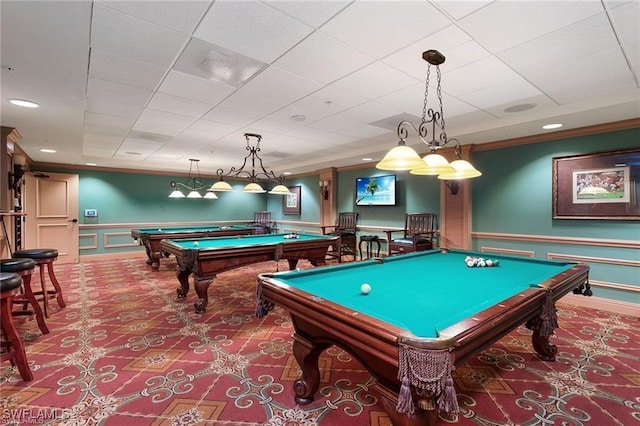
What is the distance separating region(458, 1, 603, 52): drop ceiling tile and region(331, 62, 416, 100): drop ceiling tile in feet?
2.30

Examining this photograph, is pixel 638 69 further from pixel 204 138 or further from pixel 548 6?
pixel 204 138

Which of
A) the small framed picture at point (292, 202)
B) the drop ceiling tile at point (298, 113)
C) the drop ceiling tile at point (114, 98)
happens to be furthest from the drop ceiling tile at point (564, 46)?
the small framed picture at point (292, 202)

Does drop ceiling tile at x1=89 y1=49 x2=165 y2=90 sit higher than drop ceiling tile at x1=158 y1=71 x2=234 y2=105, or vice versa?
drop ceiling tile at x1=158 y1=71 x2=234 y2=105

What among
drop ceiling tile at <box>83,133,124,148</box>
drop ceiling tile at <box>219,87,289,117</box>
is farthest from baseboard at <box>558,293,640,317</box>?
drop ceiling tile at <box>83,133,124,148</box>

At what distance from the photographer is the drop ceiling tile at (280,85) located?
2619 millimetres

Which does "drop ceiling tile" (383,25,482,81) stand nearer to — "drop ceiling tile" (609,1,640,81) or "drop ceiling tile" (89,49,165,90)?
"drop ceiling tile" (609,1,640,81)

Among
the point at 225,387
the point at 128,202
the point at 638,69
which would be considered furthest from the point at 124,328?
the point at 128,202

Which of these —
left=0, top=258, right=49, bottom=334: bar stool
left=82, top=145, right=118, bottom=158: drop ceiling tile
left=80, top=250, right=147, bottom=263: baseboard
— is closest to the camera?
left=0, top=258, right=49, bottom=334: bar stool

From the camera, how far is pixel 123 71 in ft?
8.16

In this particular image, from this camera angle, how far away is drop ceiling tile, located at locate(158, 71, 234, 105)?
105 inches

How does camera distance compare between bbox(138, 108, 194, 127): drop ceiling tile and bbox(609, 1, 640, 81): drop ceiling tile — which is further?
bbox(138, 108, 194, 127): drop ceiling tile

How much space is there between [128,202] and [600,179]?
9.90 meters

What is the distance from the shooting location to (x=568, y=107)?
131 inches

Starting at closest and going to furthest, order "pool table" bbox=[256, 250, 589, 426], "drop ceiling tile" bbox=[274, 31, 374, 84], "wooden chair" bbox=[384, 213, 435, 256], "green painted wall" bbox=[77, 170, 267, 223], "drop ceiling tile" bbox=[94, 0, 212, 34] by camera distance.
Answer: "pool table" bbox=[256, 250, 589, 426]
"drop ceiling tile" bbox=[94, 0, 212, 34]
"drop ceiling tile" bbox=[274, 31, 374, 84]
"wooden chair" bbox=[384, 213, 435, 256]
"green painted wall" bbox=[77, 170, 267, 223]
